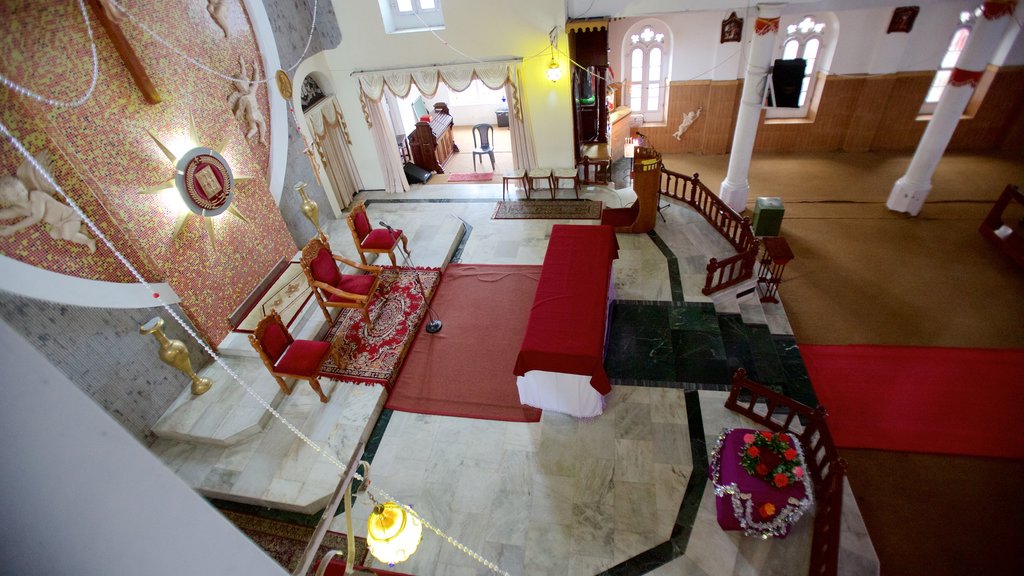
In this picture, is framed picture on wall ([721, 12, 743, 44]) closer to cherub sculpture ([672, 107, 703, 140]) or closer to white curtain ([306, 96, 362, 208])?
cherub sculpture ([672, 107, 703, 140])

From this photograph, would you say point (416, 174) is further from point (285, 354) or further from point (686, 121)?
point (686, 121)

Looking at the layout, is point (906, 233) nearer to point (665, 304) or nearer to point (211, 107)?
point (665, 304)

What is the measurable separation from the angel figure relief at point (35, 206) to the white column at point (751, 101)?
8652 millimetres

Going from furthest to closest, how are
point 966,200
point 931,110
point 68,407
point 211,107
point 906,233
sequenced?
point 931,110 < point 966,200 < point 906,233 < point 211,107 < point 68,407

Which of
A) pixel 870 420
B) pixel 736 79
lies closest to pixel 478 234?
pixel 870 420

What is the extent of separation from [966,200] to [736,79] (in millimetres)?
4801

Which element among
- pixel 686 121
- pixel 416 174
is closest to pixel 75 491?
pixel 416 174

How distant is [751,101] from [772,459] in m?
6.09

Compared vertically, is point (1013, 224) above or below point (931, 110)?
below

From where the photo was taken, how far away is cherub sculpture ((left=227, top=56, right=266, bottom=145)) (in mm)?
6336

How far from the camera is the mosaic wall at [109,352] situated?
4.29m

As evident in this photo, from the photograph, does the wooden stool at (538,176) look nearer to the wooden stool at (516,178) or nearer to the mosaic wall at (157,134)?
the wooden stool at (516,178)

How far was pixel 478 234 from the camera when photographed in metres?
8.44

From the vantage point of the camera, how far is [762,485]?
3955 mm
